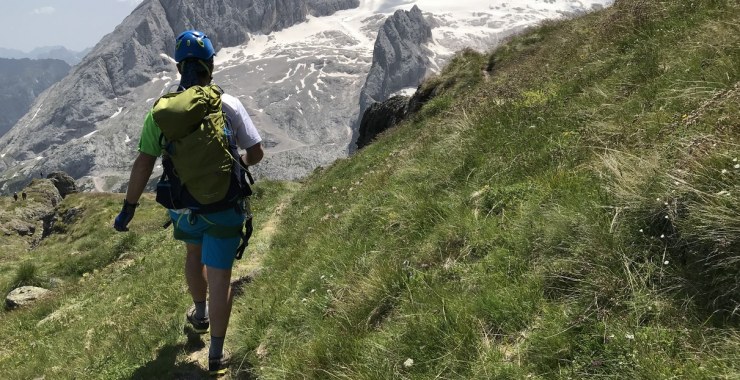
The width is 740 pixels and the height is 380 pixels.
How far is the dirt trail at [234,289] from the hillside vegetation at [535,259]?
0.19 feet

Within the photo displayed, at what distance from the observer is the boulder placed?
15258mm

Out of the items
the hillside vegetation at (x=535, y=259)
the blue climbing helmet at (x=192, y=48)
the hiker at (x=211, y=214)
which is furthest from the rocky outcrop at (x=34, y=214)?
the blue climbing helmet at (x=192, y=48)

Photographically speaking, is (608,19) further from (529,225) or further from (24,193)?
(24,193)

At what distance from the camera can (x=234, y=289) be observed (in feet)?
28.7

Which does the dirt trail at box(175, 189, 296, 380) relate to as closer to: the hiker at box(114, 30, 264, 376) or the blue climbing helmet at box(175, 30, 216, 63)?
the hiker at box(114, 30, 264, 376)

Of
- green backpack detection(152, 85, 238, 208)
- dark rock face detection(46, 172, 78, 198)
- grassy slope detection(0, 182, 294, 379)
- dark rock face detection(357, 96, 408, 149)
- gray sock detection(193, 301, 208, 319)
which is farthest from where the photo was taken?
dark rock face detection(46, 172, 78, 198)

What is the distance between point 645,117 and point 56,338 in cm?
1157

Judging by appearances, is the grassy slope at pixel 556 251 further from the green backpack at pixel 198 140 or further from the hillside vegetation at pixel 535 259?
the green backpack at pixel 198 140

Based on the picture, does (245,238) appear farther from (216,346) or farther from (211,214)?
(216,346)

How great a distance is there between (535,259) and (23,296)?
18142mm

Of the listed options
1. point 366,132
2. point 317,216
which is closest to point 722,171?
point 317,216

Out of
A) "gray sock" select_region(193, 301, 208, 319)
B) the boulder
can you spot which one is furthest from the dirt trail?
the boulder

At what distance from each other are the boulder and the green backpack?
14.1 m

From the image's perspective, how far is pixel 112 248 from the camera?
66.1ft
